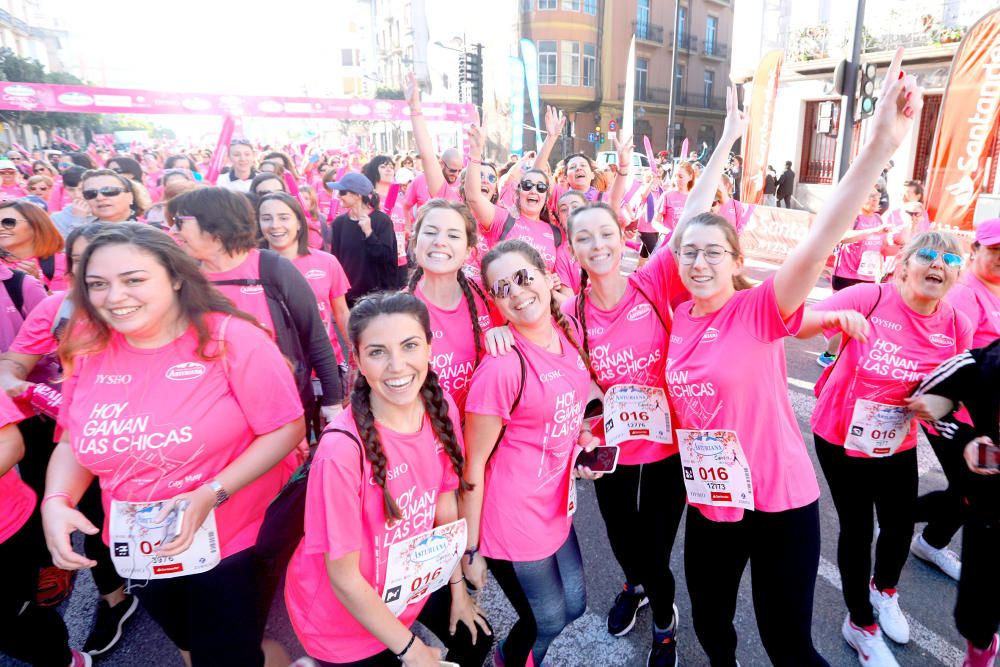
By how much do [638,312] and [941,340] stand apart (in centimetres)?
139

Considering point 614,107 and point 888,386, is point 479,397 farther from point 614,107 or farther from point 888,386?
point 614,107

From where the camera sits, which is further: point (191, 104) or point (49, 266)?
point (191, 104)

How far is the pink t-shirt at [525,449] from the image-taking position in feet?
6.70

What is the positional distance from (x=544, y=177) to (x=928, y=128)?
1649 centimetres

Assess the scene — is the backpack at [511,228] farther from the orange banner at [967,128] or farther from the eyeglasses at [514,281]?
the orange banner at [967,128]

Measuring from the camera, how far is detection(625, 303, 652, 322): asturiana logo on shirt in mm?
2508

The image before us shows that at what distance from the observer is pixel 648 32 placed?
37.9 m

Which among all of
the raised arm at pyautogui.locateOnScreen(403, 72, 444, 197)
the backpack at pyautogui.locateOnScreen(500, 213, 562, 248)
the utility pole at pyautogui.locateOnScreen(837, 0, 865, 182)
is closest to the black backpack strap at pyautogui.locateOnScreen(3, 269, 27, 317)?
the raised arm at pyautogui.locateOnScreen(403, 72, 444, 197)

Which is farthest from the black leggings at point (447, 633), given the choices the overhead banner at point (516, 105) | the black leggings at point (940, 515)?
the overhead banner at point (516, 105)

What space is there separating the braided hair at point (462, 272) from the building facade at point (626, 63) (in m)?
34.4

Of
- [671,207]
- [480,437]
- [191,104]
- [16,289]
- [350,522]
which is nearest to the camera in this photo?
[350,522]

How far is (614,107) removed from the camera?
36.6 m

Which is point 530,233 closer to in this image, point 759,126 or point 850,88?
point 850,88

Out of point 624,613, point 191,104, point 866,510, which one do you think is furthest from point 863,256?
point 191,104
